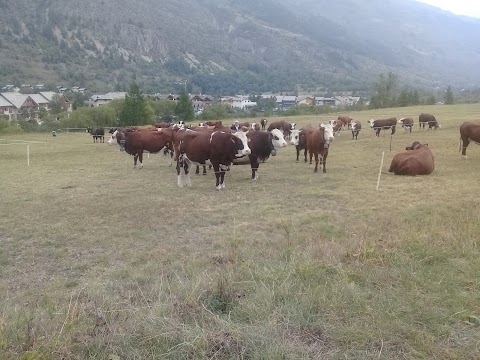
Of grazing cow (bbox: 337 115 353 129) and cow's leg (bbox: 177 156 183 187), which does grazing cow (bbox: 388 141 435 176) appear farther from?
grazing cow (bbox: 337 115 353 129)

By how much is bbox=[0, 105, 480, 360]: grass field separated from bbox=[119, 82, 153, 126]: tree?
145ft

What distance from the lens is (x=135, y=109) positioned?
56844mm

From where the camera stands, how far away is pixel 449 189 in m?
12.2

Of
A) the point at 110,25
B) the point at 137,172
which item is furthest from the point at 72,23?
the point at 137,172

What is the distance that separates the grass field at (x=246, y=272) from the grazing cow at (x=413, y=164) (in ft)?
2.91

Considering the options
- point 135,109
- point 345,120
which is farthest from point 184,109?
point 345,120

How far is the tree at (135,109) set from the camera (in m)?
56.8

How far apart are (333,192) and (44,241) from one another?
7192mm

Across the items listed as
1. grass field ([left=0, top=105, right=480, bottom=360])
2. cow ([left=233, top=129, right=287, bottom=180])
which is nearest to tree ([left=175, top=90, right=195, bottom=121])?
cow ([left=233, top=129, right=287, bottom=180])

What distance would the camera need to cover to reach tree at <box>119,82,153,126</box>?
56781mm

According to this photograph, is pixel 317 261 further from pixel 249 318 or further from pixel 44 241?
pixel 44 241

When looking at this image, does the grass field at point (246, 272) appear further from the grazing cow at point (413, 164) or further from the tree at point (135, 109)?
the tree at point (135, 109)

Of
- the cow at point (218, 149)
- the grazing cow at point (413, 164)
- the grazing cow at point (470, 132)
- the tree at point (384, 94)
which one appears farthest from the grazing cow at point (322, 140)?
the tree at point (384, 94)

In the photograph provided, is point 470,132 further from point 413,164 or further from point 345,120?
point 345,120
